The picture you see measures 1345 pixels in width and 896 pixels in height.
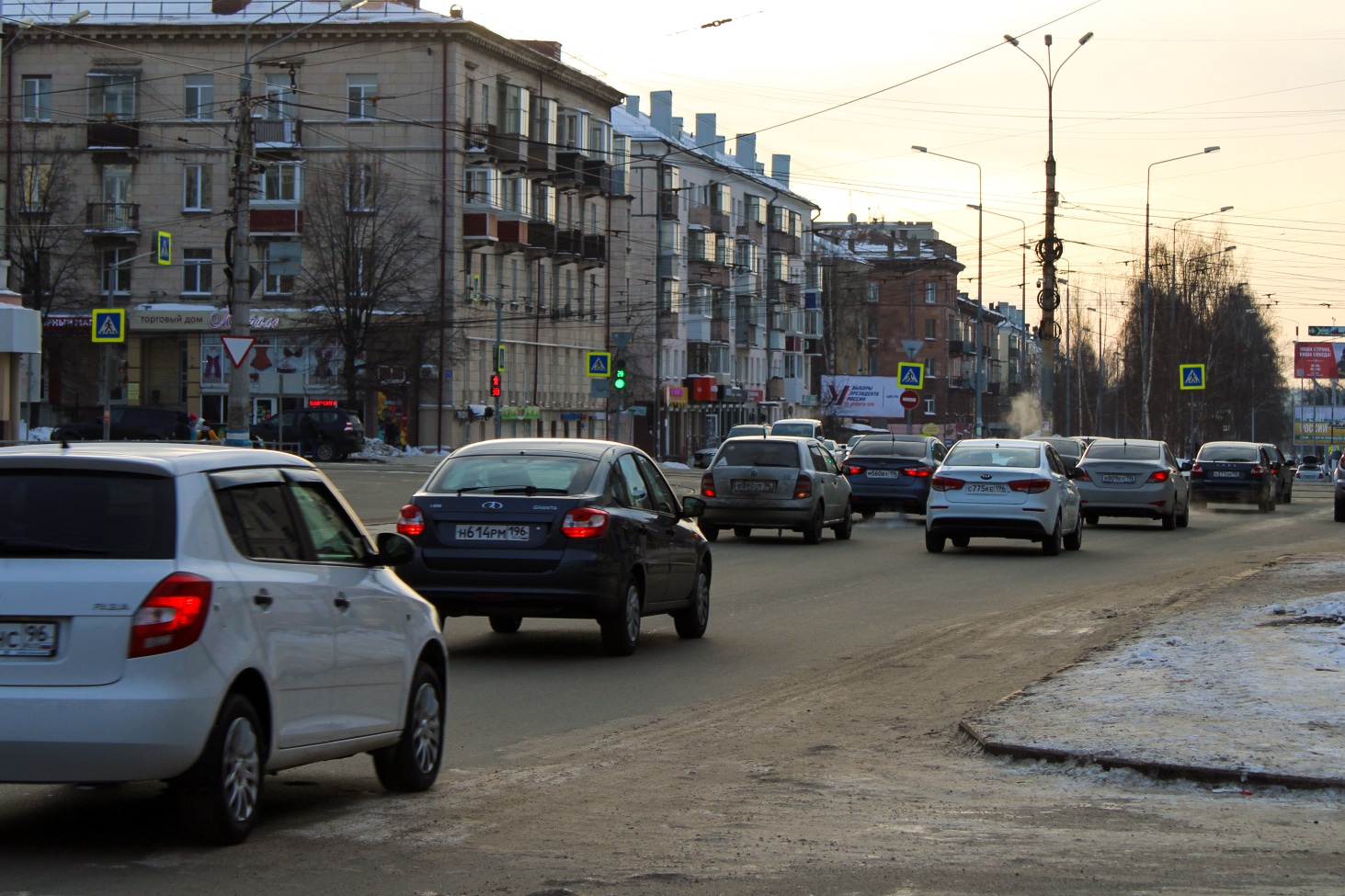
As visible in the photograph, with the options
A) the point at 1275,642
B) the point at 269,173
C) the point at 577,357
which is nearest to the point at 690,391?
the point at 577,357

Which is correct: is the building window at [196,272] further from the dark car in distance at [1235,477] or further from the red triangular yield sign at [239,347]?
the red triangular yield sign at [239,347]

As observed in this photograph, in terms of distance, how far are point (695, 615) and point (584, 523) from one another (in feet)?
6.93

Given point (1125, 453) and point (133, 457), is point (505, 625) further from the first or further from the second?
point (1125, 453)

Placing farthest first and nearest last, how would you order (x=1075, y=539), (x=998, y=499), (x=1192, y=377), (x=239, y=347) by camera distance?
(x=1192, y=377)
(x=239, y=347)
(x=1075, y=539)
(x=998, y=499)

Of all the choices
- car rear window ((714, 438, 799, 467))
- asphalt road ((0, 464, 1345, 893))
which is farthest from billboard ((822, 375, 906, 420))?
car rear window ((714, 438, 799, 467))

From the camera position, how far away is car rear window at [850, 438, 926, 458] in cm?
3397

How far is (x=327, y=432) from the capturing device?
58219 mm

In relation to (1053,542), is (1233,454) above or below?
above

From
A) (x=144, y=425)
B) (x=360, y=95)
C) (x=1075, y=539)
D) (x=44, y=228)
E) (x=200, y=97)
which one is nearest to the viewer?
(x=1075, y=539)

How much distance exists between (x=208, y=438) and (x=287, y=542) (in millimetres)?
46213

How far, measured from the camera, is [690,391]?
9438cm

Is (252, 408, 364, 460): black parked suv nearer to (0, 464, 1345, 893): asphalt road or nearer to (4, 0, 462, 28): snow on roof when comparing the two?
(4, 0, 462, 28): snow on roof

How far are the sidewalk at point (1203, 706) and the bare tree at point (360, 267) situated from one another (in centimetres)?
5252

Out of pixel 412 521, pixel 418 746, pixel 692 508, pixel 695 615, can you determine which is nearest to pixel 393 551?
pixel 418 746
